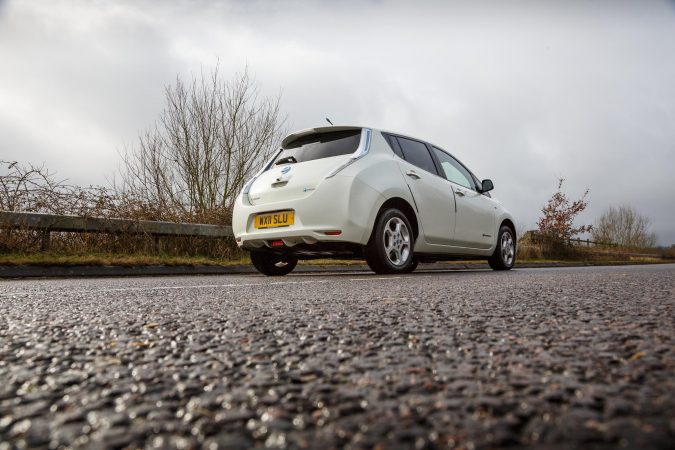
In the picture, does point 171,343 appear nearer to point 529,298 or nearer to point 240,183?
point 529,298

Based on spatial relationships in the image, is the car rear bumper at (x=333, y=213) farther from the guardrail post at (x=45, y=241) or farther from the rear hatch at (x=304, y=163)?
the guardrail post at (x=45, y=241)

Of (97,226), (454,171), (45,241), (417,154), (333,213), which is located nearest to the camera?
(333,213)

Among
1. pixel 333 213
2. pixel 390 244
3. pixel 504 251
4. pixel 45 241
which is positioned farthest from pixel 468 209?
pixel 45 241

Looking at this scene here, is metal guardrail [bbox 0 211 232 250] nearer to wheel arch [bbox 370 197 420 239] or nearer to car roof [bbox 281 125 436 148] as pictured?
car roof [bbox 281 125 436 148]

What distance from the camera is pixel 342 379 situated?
1.12m

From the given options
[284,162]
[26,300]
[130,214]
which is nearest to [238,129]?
[130,214]

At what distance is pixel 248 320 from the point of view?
2.01 meters

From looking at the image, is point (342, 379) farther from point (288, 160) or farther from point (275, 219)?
point (288, 160)

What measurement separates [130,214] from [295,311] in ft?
26.9

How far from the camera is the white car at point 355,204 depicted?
5258 mm

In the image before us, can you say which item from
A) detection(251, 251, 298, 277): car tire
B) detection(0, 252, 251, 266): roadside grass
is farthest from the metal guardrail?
detection(251, 251, 298, 277): car tire

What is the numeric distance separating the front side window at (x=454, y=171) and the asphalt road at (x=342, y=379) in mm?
4810

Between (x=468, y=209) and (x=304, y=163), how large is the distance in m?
2.50

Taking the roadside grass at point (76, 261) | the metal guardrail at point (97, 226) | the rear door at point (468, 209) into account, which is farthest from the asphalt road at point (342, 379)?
the metal guardrail at point (97, 226)
